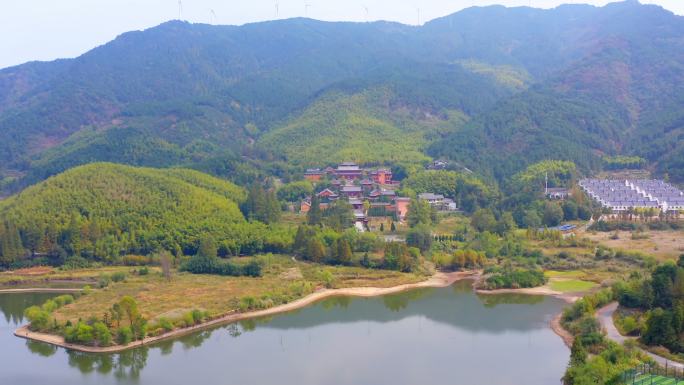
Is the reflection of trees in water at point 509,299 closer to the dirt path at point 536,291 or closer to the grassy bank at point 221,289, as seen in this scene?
the dirt path at point 536,291

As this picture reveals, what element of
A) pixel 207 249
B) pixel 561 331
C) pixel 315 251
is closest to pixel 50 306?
pixel 207 249

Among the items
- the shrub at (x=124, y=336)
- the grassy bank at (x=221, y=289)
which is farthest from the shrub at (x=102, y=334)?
the grassy bank at (x=221, y=289)

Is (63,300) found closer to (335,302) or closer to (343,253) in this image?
(335,302)

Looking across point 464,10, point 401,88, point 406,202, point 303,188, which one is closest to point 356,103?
point 401,88


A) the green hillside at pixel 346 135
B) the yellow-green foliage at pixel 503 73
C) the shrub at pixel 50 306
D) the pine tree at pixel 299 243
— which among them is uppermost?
the yellow-green foliage at pixel 503 73

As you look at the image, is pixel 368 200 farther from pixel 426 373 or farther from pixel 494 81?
pixel 494 81

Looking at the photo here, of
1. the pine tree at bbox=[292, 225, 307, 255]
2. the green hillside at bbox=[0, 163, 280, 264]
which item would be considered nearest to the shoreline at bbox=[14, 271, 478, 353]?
the pine tree at bbox=[292, 225, 307, 255]
